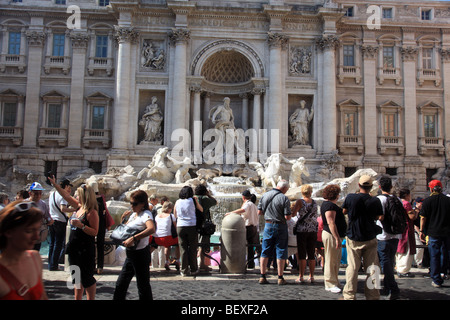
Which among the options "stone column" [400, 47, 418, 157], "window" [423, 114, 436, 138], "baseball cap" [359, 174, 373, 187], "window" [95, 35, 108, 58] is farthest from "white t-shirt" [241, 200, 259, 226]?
"window" [423, 114, 436, 138]

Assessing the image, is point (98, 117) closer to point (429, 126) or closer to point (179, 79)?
point (179, 79)

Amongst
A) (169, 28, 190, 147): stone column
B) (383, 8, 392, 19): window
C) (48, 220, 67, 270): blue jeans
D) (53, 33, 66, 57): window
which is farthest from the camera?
Answer: (383, 8, 392, 19): window

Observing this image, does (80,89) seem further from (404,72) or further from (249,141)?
(404,72)

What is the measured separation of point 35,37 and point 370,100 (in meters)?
22.7

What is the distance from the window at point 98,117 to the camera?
25.4 metres

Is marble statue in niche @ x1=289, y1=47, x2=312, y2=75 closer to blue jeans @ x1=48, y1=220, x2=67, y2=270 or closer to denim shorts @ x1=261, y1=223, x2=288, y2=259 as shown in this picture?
denim shorts @ x1=261, y1=223, x2=288, y2=259

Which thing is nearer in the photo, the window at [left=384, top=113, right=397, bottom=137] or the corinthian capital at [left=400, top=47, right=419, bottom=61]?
the window at [left=384, top=113, right=397, bottom=137]

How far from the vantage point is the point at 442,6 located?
2722 centimetres

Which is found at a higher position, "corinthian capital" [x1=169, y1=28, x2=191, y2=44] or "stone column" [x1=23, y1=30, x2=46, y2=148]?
"corinthian capital" [x1=169, y1=28, x2=191, y2=44]

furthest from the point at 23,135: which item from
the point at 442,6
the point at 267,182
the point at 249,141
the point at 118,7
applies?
the point at 442,6

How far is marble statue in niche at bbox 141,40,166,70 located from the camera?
2453 cm

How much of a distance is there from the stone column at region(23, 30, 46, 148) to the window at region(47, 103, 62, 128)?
0.76 metres

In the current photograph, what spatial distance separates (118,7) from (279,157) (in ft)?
45.0

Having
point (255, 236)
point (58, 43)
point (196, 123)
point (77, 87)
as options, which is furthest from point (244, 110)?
point (255, 236)
